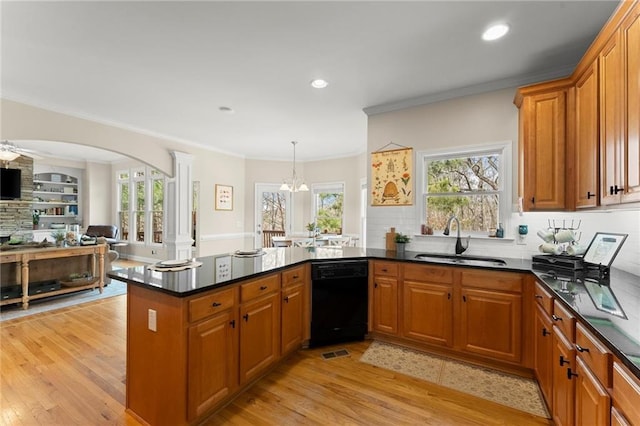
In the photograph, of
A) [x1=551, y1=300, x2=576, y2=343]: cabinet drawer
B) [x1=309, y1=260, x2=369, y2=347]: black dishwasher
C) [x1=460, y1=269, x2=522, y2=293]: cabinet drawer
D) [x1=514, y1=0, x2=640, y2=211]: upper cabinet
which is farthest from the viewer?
[x1=309, y1=260, x2=369, y2=347]: black dishwasher

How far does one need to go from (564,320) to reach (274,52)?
2.83 m

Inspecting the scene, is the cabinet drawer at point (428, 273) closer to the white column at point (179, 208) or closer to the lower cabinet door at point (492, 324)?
the lower cabinet door at point (492, 324)

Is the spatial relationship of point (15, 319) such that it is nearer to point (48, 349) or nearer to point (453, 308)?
point (48, 349)

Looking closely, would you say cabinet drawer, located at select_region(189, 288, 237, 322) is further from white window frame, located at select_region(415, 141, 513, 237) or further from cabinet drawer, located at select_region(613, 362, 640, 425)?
white window frame, located at select_region(415, 141, 513, 237)

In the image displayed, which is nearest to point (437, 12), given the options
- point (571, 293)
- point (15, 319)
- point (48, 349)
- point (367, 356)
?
point (571, 293)

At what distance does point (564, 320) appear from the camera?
159 cm

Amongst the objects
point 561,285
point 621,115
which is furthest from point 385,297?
point 621,115

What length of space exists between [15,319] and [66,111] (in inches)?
108

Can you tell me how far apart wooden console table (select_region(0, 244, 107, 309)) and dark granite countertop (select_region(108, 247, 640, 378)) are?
334 cm

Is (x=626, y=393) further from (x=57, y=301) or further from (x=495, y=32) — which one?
(x=57, y=301)

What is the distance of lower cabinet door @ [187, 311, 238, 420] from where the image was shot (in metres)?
1.74

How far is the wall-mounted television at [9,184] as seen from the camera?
6152mm

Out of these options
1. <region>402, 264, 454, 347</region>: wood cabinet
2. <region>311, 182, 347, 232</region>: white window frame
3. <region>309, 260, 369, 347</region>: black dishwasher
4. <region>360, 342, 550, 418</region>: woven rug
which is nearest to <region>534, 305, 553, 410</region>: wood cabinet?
<region>360, 342, 550, 418</region>: woven rug

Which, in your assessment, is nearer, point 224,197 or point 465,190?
point 465,190
